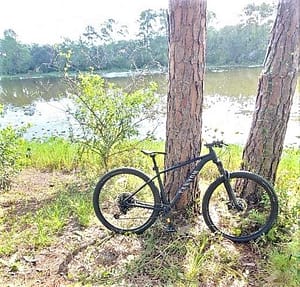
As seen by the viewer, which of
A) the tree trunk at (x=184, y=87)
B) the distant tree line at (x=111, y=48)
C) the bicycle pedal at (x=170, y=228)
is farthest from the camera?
the distant tree line at (x=111, y=48)

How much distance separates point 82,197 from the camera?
11.0ft

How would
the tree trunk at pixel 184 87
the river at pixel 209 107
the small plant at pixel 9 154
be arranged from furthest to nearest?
the river at pixel 209 107
the small plant at pixel 9 154
the tree trunk at pixel 184 87

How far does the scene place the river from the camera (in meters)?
6.77

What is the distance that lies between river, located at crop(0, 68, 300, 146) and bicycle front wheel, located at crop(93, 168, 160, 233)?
122 inches

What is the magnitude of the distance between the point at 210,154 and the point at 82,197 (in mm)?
1454

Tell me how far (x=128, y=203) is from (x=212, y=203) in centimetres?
78

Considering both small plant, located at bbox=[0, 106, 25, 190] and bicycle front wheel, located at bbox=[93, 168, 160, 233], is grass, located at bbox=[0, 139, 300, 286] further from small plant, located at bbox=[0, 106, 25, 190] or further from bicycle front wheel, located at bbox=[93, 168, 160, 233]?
small plant, located at bbox=[0, 106, 25, 190]

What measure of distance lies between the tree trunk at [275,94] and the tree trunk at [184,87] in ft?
1.60

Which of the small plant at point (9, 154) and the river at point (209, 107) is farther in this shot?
the river at point (209, 107)

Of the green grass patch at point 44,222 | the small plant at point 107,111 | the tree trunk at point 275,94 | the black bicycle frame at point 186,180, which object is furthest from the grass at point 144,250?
the small plant at point 107,111

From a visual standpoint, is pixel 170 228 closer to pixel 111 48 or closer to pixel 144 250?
pixel 144 250

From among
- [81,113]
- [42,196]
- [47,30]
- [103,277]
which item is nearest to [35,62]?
[47,30]

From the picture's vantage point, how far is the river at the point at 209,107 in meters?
6.77

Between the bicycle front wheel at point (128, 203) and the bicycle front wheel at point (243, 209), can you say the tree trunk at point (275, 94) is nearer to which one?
the bicycle front wheel at point (243, 209)
